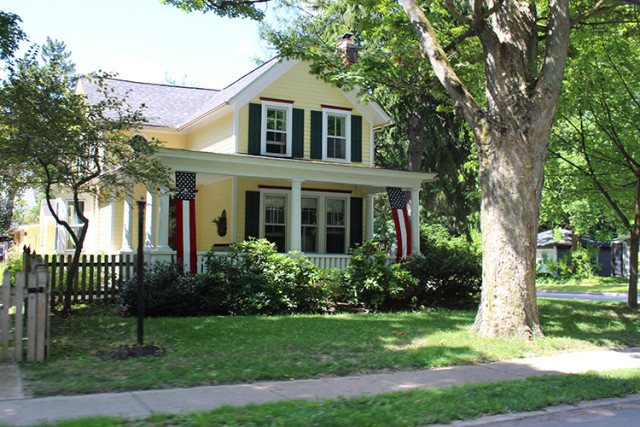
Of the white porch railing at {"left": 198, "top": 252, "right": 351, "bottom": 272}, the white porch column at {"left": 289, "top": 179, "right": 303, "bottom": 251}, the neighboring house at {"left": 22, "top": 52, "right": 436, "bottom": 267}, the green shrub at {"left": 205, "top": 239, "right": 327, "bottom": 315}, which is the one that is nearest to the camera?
the green shrub at {"left": 205, "top": 239, "right": 327, "bottom": 315}

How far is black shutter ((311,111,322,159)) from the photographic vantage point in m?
18.6

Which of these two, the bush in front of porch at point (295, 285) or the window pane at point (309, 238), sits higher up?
the window pane at point (309, 238)

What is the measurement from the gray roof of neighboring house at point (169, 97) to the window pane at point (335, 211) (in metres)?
5.19

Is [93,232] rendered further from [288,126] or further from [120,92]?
[288,126]

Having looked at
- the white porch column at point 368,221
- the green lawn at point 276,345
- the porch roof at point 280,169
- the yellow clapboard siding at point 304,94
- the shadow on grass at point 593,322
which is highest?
the yellow clapboard siding at point 304,94

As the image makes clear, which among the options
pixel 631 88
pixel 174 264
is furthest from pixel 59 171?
pixel 631 88

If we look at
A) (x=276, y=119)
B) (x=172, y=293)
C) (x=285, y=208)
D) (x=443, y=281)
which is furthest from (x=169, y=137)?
(x=443, y=281)

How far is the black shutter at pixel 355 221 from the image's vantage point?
19.5m

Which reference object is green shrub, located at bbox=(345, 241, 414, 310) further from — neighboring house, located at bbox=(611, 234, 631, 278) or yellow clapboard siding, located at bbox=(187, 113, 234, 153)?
neighboring house, located at bbox=(611, 234, 631, 278)

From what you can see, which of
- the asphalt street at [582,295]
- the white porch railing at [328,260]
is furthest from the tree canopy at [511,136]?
the asphalt street at [582,295]

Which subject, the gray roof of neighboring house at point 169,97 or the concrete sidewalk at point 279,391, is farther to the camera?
the gray roof of neighboring house at point 169,97

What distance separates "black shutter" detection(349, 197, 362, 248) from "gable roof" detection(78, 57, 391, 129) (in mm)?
3002

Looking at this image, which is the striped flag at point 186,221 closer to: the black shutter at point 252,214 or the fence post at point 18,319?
the black shutter at point 252,214

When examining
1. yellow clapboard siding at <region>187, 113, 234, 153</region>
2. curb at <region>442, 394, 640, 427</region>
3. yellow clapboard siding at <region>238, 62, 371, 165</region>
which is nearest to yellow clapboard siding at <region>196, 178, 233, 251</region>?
yellow clapboard siding at <region>187, 113, 234, 153</region>
